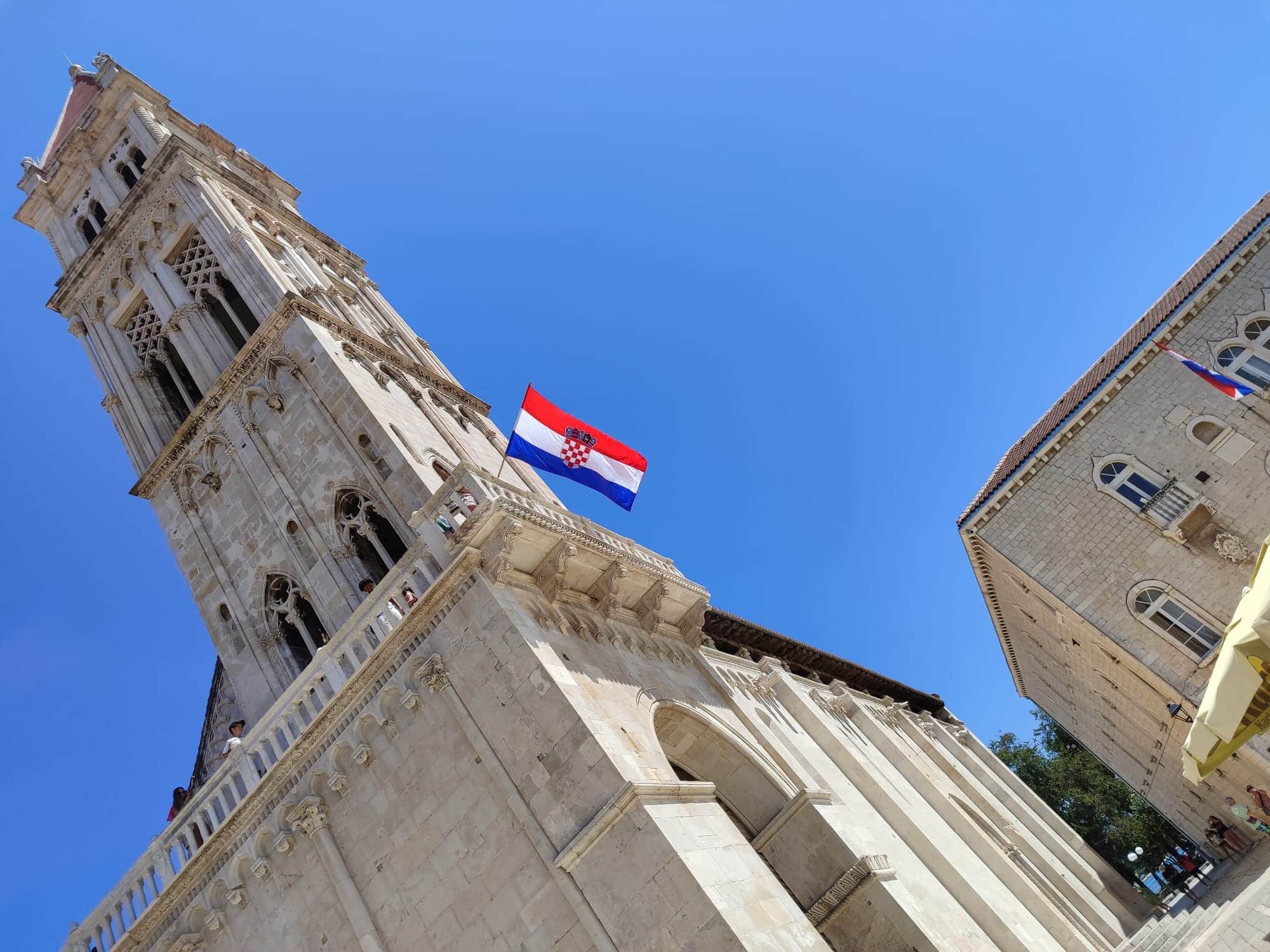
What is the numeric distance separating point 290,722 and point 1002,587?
2782 cm

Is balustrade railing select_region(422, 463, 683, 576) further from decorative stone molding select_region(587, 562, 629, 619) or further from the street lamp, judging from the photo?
the street lamp

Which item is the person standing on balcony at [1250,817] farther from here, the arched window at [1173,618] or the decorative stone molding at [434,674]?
the decorative stone molding at [434,674]

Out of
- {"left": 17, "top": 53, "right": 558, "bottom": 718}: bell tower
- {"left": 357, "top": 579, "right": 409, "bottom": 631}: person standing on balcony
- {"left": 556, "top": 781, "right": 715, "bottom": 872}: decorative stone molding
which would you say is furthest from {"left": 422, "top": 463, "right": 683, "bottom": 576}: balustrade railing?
{"left": 556, "top": 781, "right": 715, "bottom": 872}: decorative stone molding

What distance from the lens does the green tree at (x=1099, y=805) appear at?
168 ft

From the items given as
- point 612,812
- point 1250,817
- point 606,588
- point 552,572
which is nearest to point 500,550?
point 552,572

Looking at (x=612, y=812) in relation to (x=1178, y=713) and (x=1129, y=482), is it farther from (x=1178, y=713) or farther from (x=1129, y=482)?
(x=1178, y=713)

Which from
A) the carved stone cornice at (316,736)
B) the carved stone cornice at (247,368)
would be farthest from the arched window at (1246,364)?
the carved stone cornice at (247,368)

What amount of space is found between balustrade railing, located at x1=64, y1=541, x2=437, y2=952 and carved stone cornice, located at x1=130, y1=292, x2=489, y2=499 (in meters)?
10.3

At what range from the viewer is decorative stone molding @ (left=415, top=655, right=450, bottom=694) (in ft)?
47.1

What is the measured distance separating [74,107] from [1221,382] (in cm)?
3895

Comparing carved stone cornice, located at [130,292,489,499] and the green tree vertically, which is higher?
carved stone cornice, located at [130,292,489,499]

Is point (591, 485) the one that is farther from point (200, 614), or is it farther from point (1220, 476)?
point (1220, 476)

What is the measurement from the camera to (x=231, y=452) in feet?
77.3

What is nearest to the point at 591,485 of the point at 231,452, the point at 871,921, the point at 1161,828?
the point at 871,921
